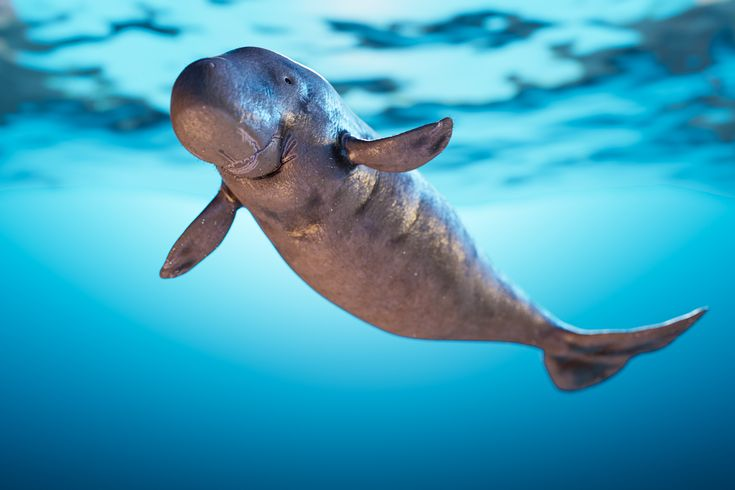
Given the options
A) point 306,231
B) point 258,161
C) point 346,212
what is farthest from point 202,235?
point 258,161

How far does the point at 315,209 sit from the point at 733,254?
45.6 meters

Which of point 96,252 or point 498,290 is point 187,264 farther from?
point 96,252

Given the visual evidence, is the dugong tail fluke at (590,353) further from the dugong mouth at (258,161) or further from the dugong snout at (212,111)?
the dugong snout at (212,111)

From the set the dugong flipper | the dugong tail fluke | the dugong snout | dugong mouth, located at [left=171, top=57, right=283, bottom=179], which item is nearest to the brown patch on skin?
the dugong flipper

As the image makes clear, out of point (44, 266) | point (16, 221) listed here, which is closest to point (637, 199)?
point (16, 221)

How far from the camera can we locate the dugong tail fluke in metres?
5.40

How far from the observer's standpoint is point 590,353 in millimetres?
5562

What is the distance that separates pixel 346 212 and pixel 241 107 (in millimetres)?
1160

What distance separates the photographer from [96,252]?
41.4 meters

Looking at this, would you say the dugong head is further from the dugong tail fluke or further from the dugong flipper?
the dugong tail fluke

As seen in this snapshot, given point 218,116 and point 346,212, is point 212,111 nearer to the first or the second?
point 218,116

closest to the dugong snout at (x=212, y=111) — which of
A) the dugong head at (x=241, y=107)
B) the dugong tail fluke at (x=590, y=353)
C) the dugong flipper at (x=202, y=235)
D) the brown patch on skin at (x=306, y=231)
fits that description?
the dugong head at (x=241, y=107)

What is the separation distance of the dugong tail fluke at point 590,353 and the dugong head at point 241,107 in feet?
11.7

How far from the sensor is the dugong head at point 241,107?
2586 millimetres
